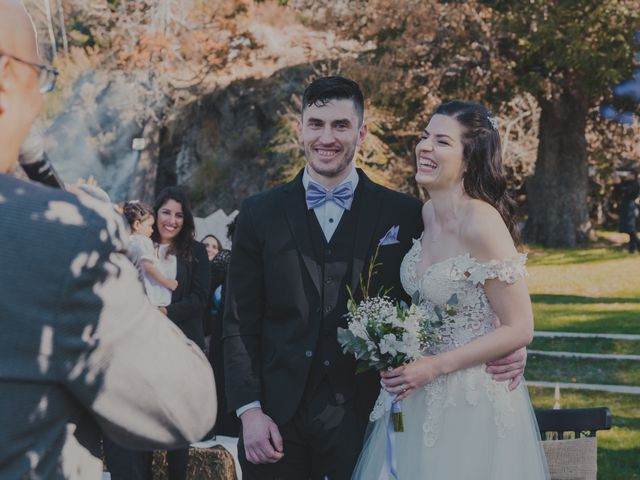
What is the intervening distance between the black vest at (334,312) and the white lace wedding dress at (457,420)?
0.74ft

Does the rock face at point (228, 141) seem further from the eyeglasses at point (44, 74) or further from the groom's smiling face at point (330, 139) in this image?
the eyeglasses at point (44, 74)

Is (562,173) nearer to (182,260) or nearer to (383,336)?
(182,260)

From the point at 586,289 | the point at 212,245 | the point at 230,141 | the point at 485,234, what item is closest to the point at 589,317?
the point at 586,289

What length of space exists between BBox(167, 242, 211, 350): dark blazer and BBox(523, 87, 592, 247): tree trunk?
1931cm

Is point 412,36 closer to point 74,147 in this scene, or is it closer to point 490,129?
point 74,147

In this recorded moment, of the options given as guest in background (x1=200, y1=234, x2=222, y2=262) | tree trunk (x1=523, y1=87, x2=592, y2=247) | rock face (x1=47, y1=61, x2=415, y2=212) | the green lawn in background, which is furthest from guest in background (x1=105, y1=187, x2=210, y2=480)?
rock face (x1=47, y1=61, x2=415, y2=212)

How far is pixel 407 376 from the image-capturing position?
3475 mm

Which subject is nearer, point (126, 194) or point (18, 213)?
point (18, 213)

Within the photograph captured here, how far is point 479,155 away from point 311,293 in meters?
1.03

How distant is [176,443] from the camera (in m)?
1.60

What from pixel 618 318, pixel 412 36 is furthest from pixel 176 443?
pixel 412 36

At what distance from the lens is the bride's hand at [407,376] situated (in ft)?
11.4

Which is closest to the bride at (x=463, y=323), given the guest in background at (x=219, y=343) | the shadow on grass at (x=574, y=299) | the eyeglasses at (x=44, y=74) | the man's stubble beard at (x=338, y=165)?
the man's stubble beard at (x=338, y=165)

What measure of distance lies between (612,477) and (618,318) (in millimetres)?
7264
